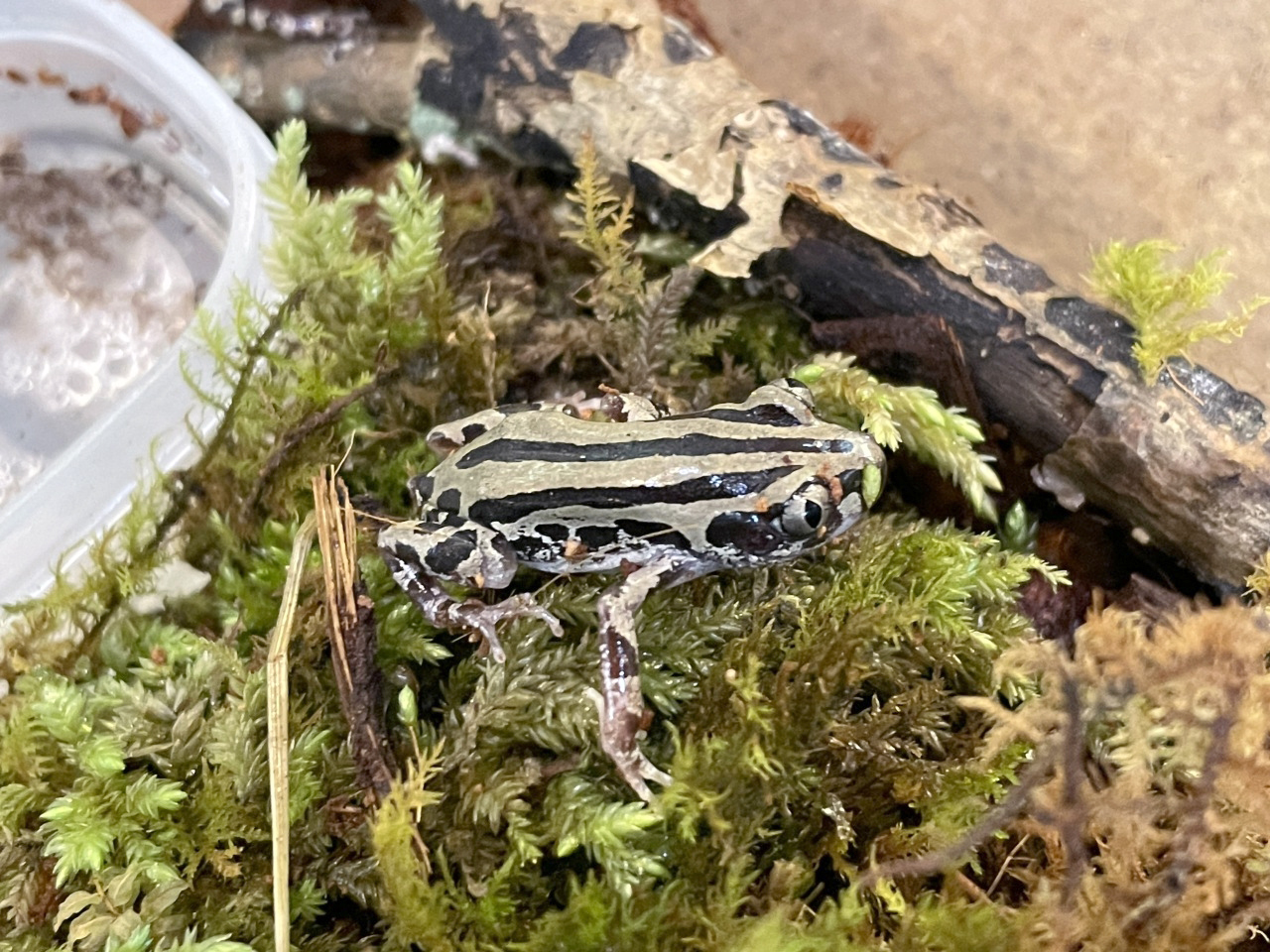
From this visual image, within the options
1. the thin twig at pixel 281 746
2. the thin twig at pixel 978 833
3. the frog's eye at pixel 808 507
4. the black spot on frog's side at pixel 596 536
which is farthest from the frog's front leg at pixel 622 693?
the thin twig at pixel 281 746

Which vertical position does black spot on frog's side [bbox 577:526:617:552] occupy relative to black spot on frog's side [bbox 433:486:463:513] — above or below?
above

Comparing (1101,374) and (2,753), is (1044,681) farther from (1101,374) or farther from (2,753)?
(2,753)

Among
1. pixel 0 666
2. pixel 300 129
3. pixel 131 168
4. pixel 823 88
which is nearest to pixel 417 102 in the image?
pixel 300 129

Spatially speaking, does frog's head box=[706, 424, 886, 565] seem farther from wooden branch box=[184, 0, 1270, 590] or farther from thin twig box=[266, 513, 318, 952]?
thin twig box=[266, 513, 318, 952]

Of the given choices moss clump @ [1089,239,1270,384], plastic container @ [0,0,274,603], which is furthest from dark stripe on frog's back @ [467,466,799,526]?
plastic container @ [0,0,274,603]

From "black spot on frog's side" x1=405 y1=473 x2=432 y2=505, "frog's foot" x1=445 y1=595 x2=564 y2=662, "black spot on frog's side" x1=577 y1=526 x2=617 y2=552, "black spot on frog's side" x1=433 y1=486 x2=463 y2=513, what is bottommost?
"frog's foot" x1=445 y1=595 x2=564 y2=662

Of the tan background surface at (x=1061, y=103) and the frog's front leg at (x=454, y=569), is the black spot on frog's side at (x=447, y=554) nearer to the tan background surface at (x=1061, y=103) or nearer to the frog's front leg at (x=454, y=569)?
the frog's front leg at (x=454, y=569)
